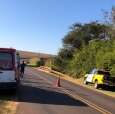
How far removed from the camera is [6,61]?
2319 cm

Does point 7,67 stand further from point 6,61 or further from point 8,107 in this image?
point 8,107

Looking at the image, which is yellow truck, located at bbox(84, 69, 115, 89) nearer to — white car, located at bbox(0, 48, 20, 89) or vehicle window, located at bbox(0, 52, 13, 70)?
white car, located at bbox(0, 48, 20, 89)

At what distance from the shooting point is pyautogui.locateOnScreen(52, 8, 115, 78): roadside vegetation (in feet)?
153

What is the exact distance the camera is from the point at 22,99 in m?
22.6

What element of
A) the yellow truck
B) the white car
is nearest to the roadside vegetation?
the yellow truck

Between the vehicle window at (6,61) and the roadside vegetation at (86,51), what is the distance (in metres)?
17.7

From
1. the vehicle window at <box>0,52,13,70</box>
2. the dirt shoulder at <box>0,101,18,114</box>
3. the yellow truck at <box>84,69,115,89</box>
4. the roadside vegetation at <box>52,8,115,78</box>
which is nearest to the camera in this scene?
the dirt shoulder at <box>0,101,18,114</box>

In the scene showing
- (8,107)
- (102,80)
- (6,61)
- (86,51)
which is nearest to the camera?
(8,107)

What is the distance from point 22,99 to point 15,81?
1.29 m

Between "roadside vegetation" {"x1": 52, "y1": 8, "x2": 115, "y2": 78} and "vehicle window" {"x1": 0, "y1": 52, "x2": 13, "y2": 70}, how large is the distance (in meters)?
17.7

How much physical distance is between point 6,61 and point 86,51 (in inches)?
1362

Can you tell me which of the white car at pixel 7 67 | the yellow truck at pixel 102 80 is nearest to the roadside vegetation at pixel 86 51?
the yellow truck at pixel 102 80

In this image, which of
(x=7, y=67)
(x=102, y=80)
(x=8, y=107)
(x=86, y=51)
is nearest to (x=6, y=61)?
(x=7, y=67)

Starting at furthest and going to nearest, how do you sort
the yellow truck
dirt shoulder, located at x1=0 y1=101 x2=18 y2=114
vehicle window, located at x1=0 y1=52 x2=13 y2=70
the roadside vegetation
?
the roadside vegetation
the yellow truck
vehicle window, located at x1=0 y1=52 x2=13 y2=70
dirt shoulder, located at x1=0 y1=101 x2=18 y2=114
